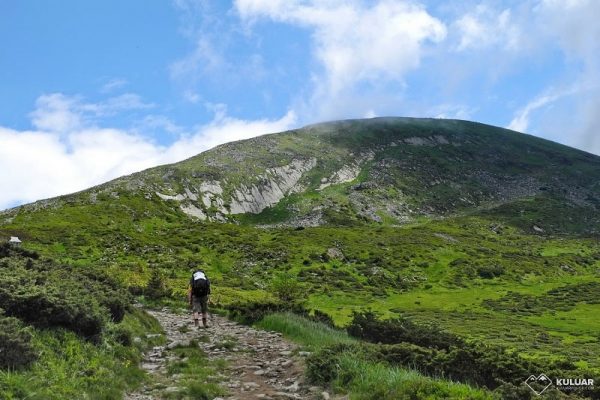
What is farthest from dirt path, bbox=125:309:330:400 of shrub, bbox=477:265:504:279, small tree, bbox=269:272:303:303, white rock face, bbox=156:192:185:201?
white rock face, bbox=156:192:185:201

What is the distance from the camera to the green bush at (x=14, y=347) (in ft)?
30.9

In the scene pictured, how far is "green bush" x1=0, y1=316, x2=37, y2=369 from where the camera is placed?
9422 mm

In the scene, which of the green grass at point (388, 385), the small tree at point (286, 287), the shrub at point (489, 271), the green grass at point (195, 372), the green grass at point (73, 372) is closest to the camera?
the green grass at point (73, 372)

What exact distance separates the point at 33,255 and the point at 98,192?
8492cm

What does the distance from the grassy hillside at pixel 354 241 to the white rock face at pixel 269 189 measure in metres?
0.72

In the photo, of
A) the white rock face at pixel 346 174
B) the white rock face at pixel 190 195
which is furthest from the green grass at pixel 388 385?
the white rock face at pixel 346 174

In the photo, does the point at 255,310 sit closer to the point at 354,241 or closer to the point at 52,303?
the point at 52,303

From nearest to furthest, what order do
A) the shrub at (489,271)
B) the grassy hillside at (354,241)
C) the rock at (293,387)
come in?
the rock at (293,387)
the grassy hillside at (354,241)
the shrub at (489,271)

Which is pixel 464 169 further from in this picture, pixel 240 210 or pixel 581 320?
pixel 581 320

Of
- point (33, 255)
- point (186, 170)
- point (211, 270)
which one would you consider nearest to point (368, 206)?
point (186, 170)

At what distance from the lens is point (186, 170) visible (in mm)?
131125

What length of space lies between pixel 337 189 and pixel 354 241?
65.1m

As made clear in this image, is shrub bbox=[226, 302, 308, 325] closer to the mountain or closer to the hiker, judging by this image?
the hiker

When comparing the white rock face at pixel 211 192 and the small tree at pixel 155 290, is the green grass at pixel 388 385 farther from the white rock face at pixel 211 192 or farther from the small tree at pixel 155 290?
the white rock face at pixel 211 192
